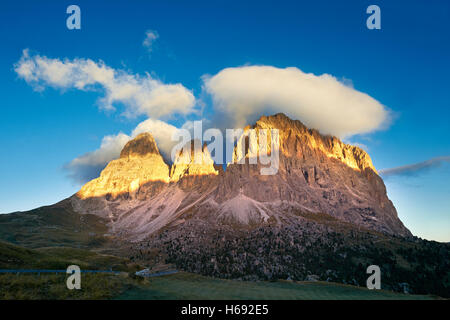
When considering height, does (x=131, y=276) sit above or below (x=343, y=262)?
above

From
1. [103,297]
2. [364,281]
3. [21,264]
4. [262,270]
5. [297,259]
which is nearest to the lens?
[103,297]

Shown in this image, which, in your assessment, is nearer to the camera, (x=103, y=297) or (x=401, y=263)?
(x=103, y=297)

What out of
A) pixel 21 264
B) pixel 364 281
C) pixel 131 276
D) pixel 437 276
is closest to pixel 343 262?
pixel 364 281

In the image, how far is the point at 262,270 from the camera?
183 metres

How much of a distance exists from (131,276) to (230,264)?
14093cm
